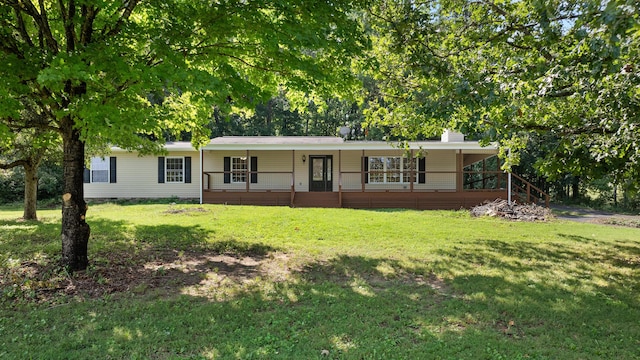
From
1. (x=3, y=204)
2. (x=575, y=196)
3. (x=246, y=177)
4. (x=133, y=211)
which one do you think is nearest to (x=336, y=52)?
(x=133, y=211)

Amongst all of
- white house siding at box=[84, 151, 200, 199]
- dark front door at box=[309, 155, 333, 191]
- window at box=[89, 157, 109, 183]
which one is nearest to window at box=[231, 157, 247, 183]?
white house siding at box=[84, 151, 200, 199]

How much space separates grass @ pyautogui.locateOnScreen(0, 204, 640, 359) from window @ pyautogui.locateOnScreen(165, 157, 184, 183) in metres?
9.71

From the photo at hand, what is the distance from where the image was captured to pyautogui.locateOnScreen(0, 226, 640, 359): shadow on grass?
3453 millimetres

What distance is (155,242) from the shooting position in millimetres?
8102

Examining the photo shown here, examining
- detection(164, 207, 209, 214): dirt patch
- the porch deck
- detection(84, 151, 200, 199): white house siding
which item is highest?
detection(84, 151, 200, 199): white house siding

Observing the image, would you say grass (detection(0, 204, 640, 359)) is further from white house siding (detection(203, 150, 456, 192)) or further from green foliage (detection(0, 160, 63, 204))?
green foliage (detection(0, 160, 63, 204))

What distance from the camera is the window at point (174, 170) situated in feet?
62.4

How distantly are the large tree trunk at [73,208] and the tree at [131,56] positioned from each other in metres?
0.01

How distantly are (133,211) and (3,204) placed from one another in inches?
388

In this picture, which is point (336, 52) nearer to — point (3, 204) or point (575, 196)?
point (3, 204)

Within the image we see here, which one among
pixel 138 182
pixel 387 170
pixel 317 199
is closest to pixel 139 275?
pixel 317 199

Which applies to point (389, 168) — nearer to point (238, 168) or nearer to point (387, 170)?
point (387, 170)

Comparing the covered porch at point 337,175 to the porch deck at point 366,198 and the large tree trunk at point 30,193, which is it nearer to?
the porch deck at point 366,198

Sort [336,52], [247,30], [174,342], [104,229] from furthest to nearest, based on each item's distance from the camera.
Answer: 1. [104,229]
2. [336,52]
3. [247,30]
4. [174,342]
